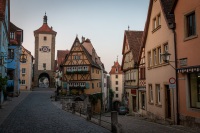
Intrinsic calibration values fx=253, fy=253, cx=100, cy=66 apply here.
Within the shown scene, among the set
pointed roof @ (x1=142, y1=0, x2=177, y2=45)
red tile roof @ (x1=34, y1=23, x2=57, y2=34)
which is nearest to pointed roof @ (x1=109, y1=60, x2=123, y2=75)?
red tile roof @ (x1=34, y1=23, x2=57, y2=34)

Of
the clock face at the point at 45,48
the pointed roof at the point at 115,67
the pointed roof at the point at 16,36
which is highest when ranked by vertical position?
the clock face at the point at 45,48

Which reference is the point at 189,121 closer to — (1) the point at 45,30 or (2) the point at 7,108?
(2) the point at 7,108

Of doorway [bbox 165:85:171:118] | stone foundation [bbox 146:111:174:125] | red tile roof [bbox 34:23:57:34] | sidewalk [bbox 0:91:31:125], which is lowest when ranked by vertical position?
stone foundation [bbox 146:111:174:125]

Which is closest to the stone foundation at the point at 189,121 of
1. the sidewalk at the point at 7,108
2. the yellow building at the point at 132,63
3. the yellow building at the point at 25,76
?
the sidewalk at the point at 7,108

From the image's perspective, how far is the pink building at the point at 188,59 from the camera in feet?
43.5

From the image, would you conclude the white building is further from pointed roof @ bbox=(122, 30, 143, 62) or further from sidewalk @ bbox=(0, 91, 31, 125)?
sidewalk @ bbox=(0, 91, 31, 125)

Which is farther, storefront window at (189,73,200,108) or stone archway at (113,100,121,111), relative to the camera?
stone archway at (113,100,121,111)

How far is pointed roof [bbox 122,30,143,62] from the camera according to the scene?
95.7 ft

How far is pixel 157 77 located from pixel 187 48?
6.06 meters

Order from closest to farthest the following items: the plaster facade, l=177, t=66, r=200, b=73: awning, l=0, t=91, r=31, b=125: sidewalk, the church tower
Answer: l=177, t=66, r=200, b=73: awning → the plaster facade → l=0, t=91, r=31, b=125: sidewalk → the church tower

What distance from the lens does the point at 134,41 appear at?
1202 inches

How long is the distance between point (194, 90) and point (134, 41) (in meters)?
17.3

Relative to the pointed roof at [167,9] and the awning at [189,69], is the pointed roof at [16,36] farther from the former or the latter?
the awning at [189,69]

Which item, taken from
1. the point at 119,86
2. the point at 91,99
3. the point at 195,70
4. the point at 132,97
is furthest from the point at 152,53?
the point at 119,86
